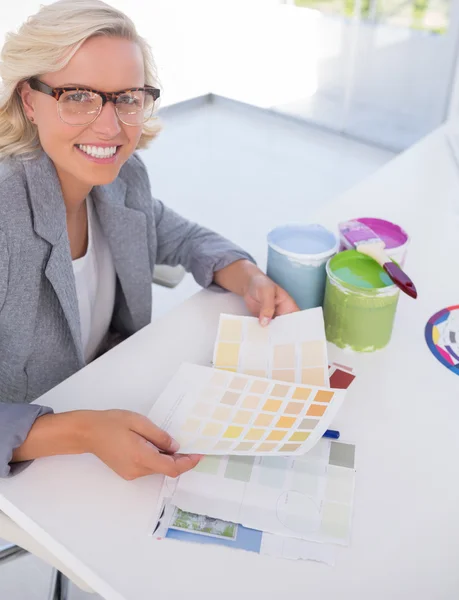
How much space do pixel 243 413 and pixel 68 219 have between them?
1.77ft

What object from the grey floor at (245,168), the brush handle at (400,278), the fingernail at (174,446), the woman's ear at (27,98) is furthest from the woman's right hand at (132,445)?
the grey floor at (245,168)

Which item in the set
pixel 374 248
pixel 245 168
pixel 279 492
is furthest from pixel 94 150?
pixel 245 168

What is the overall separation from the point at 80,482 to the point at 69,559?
10 cm

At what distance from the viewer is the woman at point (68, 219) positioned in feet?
2.67

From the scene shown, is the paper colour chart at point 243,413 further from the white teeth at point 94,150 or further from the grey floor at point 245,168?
the grey floor at point 245,168

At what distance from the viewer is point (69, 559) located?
717 millimetres

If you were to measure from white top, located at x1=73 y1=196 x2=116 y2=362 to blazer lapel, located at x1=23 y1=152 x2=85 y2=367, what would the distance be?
0.14 metres

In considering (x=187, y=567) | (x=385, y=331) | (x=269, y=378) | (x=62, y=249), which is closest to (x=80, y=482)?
(x=187, y=567)

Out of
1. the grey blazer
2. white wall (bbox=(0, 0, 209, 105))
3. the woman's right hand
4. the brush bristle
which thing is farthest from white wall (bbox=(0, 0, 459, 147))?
the woman's right hand

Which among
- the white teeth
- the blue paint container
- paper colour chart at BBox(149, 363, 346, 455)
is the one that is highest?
the white teeth

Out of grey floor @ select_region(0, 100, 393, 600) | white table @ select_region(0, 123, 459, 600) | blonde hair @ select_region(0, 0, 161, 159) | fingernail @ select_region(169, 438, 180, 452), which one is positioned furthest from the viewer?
grey floor @ select_region(0, 100, 393, 600)

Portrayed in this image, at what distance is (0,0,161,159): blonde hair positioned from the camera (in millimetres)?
935

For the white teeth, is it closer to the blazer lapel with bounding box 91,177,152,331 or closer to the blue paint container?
the blazer lapel with bounding box 91,177,152,331

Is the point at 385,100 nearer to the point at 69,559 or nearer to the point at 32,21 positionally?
the point at 32,21
